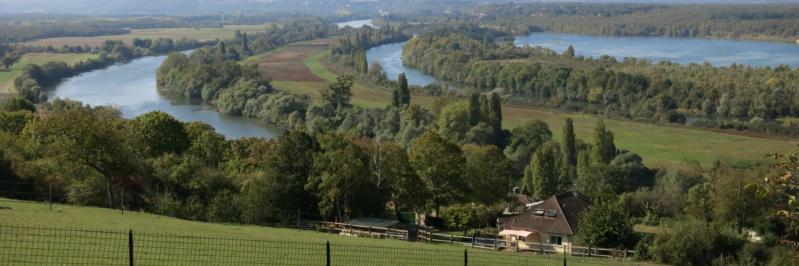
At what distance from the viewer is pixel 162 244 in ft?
36.8

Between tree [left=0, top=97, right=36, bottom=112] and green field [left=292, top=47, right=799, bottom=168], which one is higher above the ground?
tree [left=0, top=97, right=36, bottom=112]

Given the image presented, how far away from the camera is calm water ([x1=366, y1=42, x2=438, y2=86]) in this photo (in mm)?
77812

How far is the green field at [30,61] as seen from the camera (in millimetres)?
63688

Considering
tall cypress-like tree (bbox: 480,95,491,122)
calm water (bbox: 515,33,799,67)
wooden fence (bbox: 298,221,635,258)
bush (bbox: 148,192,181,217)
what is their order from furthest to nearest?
calm water (bbox: 515,33,799,67), tall cypress-like tree (bbox: 480,95,491,122), bush (bbox: 148,192,181,217), wooden fence (bbox: 298,221,635,258)

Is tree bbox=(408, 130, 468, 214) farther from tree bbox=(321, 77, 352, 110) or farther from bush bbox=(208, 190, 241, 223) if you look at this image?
tree bbox=(321, 77, 352, 110)

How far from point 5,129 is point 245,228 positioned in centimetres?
1622

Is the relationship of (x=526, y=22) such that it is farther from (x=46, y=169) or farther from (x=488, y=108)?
(x=46, y=169)

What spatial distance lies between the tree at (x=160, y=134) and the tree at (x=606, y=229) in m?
13.4

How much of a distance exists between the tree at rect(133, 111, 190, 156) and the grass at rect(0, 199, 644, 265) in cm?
880

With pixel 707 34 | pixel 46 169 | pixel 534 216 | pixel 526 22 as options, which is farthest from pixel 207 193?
pixel 526 22

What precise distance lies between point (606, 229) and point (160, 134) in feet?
47.8

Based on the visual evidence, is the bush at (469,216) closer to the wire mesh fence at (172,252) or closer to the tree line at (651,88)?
the wire mesh fence at (172,252)

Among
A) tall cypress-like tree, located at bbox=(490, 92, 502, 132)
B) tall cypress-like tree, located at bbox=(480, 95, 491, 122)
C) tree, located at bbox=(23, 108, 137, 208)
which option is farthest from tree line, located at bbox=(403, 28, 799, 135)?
tree, located at bbox=(23, 108, 137, 208)

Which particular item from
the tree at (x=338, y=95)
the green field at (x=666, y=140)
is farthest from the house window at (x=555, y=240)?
the tree at (x=338, y=95)
